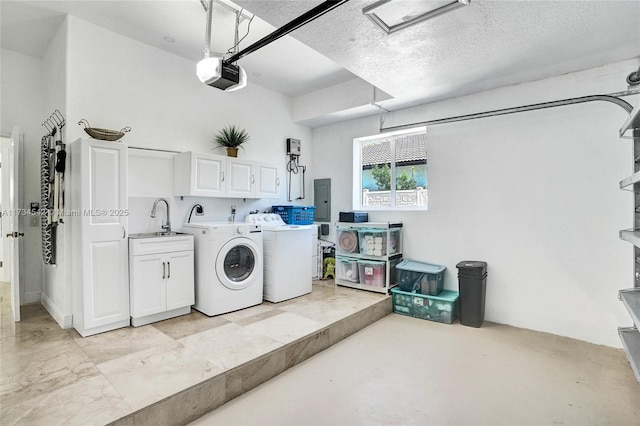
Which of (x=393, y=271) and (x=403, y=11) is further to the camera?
(x=393, y=271)

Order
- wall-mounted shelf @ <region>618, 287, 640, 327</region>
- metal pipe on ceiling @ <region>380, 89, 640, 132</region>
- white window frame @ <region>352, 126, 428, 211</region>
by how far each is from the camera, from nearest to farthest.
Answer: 1. wall-mounted shelf @ <region>618, 287, 640, 327</region>
2. metal pipe on ceiling @ <region>380, 89, 640, 132</region>
3. white window frame @ <region>352, 126, 428, 211</region>

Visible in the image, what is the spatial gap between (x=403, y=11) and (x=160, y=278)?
3282 mm

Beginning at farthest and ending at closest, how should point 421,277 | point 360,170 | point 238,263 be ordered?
point 360,170, point 421,277, point 238,263

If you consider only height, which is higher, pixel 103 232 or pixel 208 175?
pixel 208 175

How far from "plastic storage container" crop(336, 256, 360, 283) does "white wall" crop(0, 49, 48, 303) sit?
391cm

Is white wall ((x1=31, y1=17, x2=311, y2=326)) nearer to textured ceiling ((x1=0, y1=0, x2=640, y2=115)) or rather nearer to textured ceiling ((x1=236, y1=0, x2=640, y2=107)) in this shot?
textured ceiling ((x1=0, y1=0, x2=640, y2=115))

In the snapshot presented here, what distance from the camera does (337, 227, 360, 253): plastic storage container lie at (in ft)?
15.1

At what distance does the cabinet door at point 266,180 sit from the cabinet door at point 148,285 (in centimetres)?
164

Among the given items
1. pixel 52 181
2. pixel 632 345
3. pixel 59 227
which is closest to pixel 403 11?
pixel 632 345

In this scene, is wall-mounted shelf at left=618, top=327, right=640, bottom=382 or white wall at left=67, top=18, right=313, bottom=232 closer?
wall-mounted shelf at left=618, top=327, right=640, bottom=382

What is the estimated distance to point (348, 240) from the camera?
468cm

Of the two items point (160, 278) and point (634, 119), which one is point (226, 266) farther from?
point (634, 119)

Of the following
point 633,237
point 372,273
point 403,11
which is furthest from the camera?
point 372,273

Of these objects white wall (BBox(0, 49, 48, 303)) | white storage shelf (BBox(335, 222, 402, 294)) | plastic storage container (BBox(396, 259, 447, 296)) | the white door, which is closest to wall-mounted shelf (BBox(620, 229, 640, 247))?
plastic storage container (BBox(396, 259, 447, 296))
